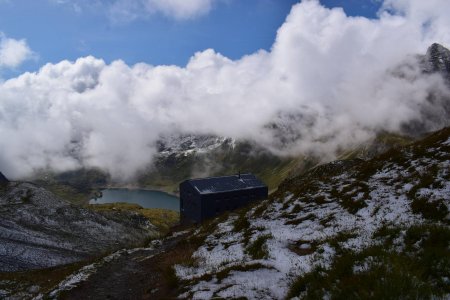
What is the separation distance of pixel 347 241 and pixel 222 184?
3550 inches

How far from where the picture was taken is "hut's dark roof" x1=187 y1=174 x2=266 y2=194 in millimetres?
106375

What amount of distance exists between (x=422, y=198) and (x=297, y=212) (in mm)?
12442

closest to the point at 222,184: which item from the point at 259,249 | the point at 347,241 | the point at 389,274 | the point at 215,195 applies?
the point at 215,195

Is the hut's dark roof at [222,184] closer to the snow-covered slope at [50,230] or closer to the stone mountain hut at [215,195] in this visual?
the stone mountain hut at [215,195]

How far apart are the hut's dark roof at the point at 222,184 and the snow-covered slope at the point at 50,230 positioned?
23352mm

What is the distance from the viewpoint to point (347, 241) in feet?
65.2

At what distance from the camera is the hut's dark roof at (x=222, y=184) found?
106375 mm

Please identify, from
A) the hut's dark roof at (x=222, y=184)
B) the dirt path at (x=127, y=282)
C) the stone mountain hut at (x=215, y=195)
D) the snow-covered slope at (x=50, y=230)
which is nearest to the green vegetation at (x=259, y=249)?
the dirt path at (x=127, y=282)

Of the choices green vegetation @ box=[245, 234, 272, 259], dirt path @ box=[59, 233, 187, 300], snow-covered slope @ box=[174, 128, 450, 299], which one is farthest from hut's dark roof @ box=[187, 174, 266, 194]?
green vegetation @ box=[245, 234, 272, 259]

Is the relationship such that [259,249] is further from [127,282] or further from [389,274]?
[389,274]

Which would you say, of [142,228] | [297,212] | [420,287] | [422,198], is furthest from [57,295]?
[142,228]

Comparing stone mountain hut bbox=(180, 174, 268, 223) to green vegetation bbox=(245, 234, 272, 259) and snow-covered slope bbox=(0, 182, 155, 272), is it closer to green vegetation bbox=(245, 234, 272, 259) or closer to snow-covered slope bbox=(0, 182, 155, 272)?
snow-covered slope bbox=(0, 182, 155, 272)

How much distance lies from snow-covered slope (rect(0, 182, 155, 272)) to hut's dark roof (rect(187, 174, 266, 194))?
919 inches

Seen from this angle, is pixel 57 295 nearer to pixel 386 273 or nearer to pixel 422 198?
pixel 386 273
